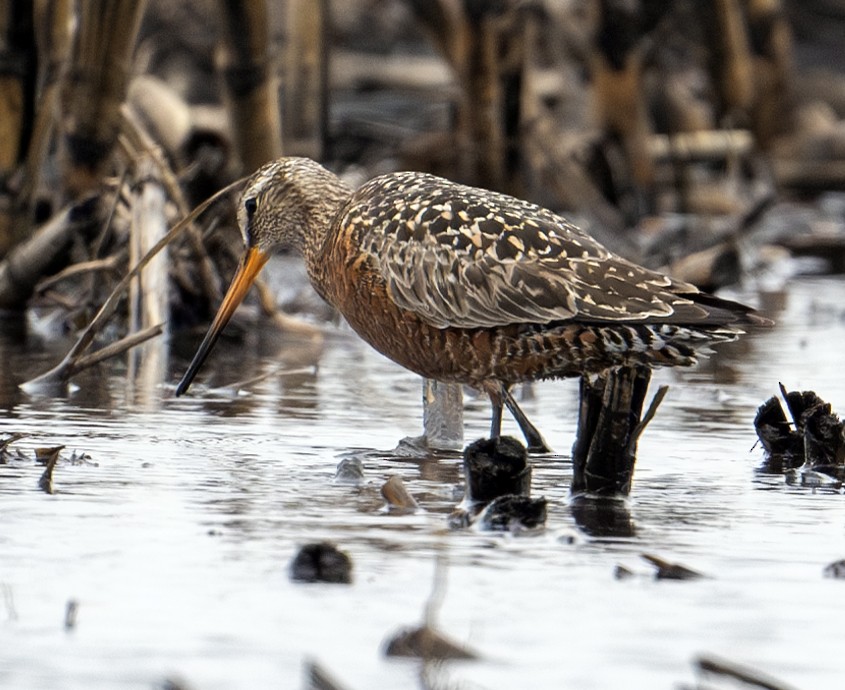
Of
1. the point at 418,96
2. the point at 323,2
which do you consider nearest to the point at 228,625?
the point at 323,2

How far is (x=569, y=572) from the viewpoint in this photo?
4.54m

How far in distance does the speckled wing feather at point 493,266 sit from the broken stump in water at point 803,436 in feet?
2.38

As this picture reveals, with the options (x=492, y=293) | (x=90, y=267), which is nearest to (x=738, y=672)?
(x=492, y=293)

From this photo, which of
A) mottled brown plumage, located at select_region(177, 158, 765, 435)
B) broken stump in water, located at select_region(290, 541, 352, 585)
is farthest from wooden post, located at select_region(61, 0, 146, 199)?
broken stump in water, located at select_region(290, 541, 352, 585)

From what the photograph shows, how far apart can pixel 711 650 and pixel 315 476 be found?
2120 millimetres

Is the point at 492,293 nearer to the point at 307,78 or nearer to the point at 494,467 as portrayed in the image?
the point at 494,467

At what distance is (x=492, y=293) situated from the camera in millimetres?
5898

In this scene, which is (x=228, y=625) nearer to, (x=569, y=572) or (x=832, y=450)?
(x=569, y=572)

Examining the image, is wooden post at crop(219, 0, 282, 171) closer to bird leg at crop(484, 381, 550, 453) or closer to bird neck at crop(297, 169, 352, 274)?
bird neck at crop(297, 169, 352, 274)

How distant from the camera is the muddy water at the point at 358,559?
3.80m

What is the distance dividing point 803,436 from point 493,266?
3.89 feet

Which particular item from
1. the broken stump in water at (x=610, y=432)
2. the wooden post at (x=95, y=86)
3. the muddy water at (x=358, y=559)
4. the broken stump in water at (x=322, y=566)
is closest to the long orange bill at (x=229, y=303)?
the muddy water at (x=358, y=559)

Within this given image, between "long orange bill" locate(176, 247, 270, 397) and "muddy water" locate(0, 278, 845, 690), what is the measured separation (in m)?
0.18

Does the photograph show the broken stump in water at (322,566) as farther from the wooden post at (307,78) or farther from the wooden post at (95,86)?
the wooden post at (307,78)
